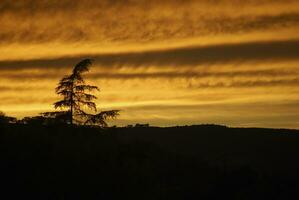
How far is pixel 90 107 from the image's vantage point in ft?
129

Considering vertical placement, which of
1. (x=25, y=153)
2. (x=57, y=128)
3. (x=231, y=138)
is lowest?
(x=25, y=153)

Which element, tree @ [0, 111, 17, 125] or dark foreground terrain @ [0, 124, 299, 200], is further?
tree @ [0, 111, 17, 125]

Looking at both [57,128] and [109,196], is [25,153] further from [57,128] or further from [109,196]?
[57,128]

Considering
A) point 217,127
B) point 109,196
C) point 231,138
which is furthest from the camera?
point 217,127

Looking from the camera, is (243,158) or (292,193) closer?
(292,193)

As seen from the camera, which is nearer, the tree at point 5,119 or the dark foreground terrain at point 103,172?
the dark foreground terrain at point 103,172

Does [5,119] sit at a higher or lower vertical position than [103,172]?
higher

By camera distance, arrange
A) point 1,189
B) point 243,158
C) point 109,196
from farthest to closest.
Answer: point 243,158, point 109,196, point 1,189

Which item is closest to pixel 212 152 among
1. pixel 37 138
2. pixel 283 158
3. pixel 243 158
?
pixel 243 158

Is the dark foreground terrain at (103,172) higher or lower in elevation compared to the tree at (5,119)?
lower

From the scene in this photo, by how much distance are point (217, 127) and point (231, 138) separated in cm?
654

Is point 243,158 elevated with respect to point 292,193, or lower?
elevated

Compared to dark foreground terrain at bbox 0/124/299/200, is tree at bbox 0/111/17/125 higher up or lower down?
higher up

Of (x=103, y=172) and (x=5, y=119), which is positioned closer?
(x=103, y=172)
